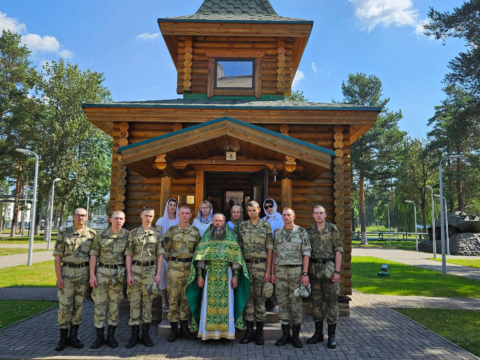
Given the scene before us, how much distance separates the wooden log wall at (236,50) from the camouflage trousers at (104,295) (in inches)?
266

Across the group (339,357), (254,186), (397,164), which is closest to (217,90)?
(254,186)

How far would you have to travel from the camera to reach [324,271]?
555 centimetres

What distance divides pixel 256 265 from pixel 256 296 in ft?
1.63

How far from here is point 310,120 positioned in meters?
8.35

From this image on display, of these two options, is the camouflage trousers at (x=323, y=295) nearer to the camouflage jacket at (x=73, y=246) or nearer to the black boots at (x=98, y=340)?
the black boots at (x=98, y=340)

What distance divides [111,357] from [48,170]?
30902mm

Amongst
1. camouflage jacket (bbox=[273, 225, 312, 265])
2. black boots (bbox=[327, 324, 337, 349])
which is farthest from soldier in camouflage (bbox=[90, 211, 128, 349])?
black boots (bbox=[327, 324, 337, 349])

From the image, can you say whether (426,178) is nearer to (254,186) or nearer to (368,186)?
(368,186)

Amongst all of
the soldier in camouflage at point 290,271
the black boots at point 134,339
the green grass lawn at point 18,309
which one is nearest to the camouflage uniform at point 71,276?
the black boots at point 134,339

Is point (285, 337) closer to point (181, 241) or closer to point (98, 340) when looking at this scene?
point (181, 241)

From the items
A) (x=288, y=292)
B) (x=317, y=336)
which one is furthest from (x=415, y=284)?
(x=288, y=292)

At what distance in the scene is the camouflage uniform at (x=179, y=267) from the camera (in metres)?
5.64

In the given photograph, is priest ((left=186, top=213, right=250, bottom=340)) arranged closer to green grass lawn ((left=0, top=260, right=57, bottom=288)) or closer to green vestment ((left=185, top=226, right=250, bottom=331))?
green vestment ((left=185, top=226, right=250, bottom=331))

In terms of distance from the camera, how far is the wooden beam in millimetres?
8008
